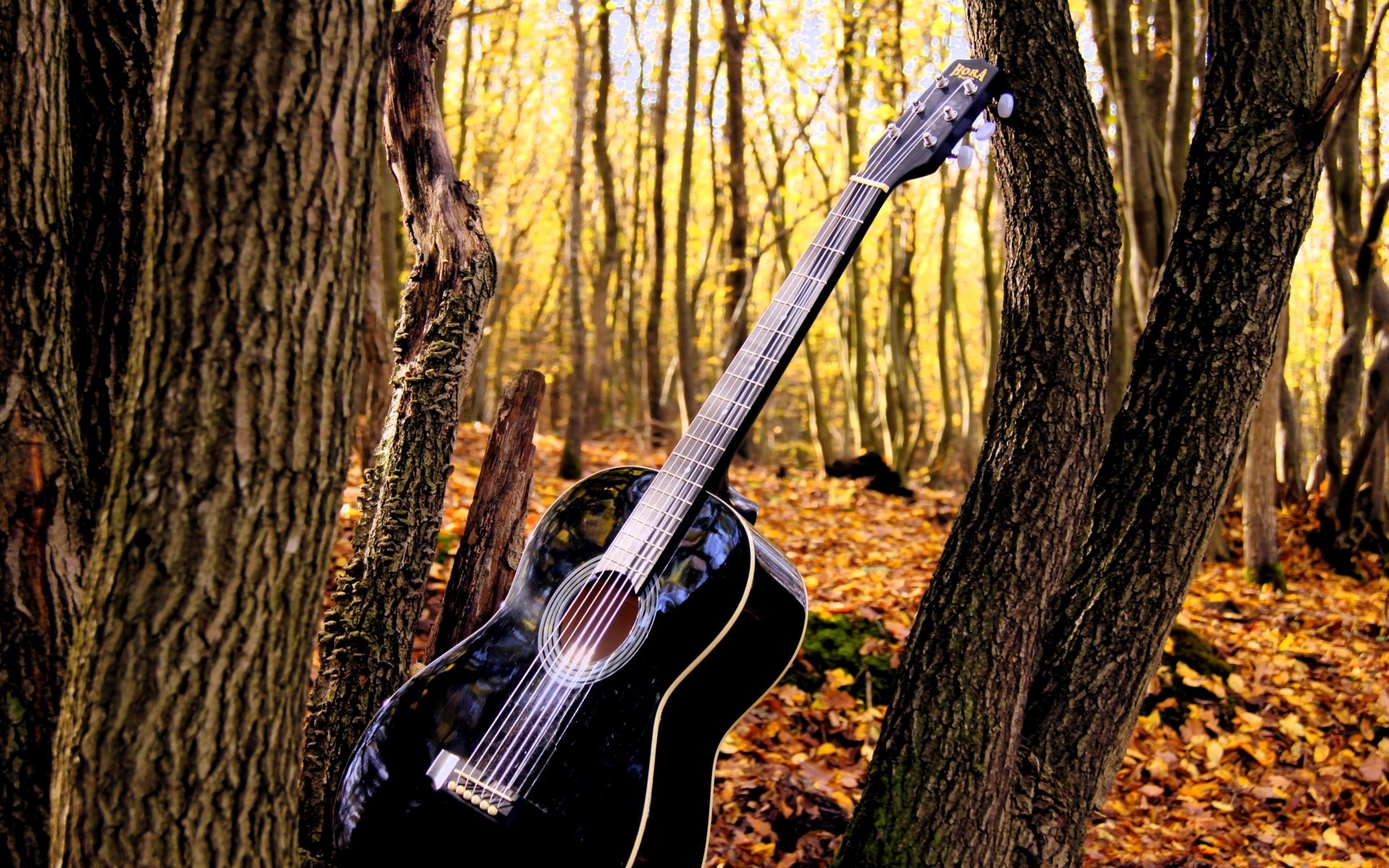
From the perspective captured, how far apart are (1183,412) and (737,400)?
127 centimetres

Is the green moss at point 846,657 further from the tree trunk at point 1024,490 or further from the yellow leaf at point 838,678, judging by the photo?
the tree trunk at point 1024,490

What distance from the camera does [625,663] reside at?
7.99 feet

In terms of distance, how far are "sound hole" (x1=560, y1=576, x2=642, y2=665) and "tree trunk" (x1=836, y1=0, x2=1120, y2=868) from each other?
860 mm

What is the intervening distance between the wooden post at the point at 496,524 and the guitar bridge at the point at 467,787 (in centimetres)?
86

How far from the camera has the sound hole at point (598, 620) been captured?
8.17 ft

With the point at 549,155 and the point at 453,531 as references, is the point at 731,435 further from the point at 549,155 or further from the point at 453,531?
the point at 549,155

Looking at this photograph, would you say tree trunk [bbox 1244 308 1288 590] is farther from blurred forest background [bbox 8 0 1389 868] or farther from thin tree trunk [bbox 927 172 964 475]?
thin tree trunk [bbox 927 172 964 475]

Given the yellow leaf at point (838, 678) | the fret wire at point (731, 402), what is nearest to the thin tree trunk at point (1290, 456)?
the yellow leaf at point (838, 678)

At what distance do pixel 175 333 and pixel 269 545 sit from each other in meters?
0.38

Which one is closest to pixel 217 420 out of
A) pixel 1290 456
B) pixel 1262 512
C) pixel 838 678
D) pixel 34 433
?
pixel 34 433

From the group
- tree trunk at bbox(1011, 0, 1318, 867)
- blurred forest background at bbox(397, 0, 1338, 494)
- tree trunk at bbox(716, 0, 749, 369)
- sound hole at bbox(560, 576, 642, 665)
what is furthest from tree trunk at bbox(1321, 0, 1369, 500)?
sound hole at bbox(560, 576, 642, 665)

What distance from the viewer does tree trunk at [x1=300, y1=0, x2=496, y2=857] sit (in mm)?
2879

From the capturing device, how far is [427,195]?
3.02 metres

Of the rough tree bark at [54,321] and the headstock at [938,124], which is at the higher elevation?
the headstock at [938,124]
